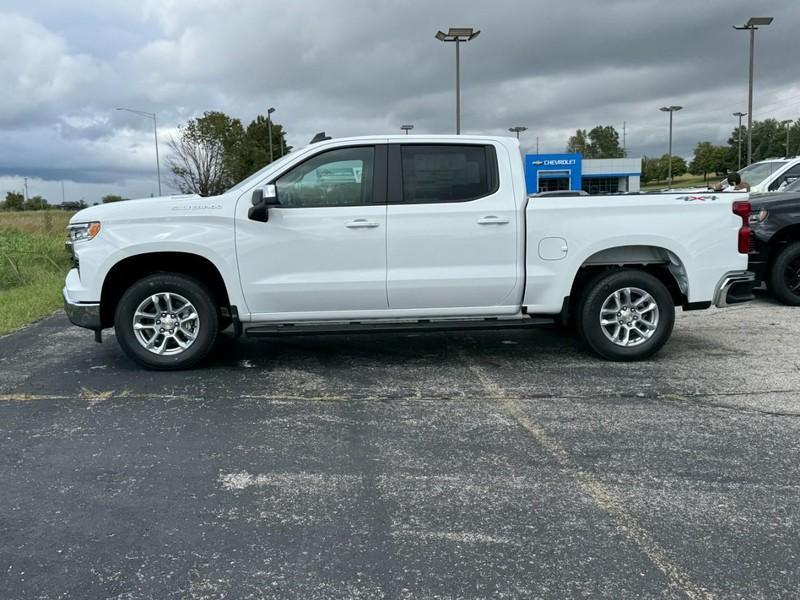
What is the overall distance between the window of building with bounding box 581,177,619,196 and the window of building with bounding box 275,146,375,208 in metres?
57.5

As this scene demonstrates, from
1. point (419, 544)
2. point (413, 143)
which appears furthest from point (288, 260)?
point (419, 544)

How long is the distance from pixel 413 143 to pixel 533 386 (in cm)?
234

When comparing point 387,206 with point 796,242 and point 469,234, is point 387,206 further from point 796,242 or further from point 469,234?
point 796,242

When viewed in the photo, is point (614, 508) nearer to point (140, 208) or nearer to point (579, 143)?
point (140, 208)

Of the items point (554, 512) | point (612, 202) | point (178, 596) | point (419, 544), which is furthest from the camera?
point (612, 202)

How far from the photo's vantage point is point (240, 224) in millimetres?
5707

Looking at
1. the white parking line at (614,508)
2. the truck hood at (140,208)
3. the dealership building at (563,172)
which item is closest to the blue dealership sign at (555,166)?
the dealership building at (563,172)

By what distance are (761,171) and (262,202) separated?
36.3 ft

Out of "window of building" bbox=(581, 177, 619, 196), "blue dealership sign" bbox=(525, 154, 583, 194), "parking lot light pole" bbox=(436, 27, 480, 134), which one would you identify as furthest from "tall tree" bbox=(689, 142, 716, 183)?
"parking lot light pole" bbox=(436, 27, 480, 134)

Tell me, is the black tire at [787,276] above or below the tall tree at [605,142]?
below

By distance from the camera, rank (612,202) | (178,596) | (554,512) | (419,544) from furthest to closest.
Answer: (612,202)
(554,512)
(419,544)
(178,596)

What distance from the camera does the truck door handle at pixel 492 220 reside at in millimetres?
5793

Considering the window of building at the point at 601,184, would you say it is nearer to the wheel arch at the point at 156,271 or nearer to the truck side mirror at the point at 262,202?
the wheel arch at the point at 156,271

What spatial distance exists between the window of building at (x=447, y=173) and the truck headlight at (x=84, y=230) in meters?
2.61
